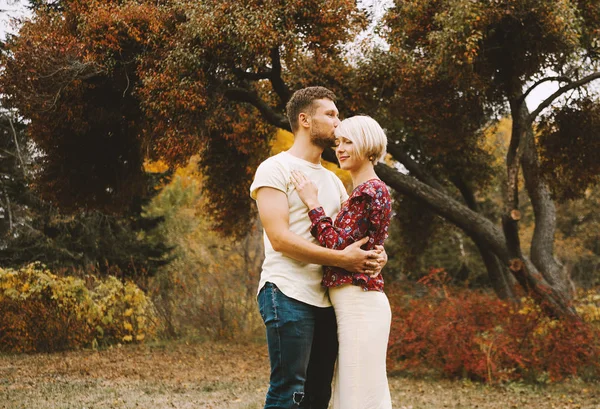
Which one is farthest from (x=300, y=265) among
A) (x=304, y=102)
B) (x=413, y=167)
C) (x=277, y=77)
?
(x=413, y=167)

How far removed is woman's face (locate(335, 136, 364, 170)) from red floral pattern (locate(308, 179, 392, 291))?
121 millimetres

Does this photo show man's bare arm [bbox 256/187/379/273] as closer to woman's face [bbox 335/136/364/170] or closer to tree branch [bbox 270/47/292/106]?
woman's face [bbox 335/136/364/170]

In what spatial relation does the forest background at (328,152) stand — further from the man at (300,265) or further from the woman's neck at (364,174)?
the woman's neck at (364,174)

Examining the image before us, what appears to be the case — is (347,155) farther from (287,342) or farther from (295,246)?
(287,342)

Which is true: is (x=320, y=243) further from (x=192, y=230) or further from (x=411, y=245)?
(x=192, y=230)

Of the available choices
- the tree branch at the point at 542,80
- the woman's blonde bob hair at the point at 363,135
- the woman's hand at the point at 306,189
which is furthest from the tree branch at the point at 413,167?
the woman's hand at the point at 306,189

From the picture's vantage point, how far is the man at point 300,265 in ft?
8.65

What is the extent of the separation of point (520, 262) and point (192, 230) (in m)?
15.9

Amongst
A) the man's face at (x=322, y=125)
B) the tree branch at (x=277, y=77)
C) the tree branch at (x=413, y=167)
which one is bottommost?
the man's face at (x=322, y=125)

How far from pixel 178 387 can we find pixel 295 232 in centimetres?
554

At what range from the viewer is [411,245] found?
14.1 meters

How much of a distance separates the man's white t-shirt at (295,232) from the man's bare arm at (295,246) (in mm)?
60

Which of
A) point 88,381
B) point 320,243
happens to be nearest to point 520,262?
point 88,381

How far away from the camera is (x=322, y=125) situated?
2959 mm
